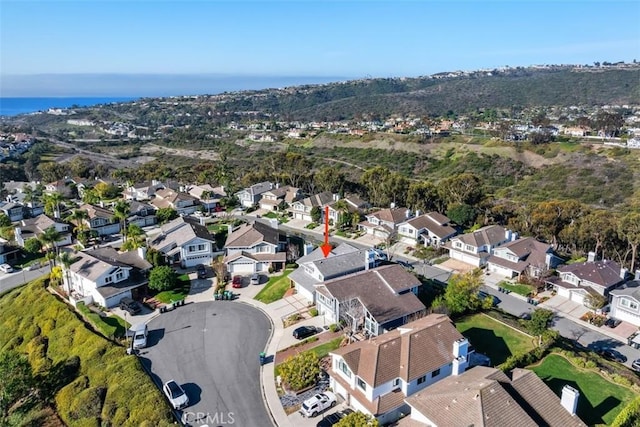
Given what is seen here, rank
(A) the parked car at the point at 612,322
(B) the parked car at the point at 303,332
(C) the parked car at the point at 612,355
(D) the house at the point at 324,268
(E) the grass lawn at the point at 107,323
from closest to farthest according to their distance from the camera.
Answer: (C) the parked car at the point at 612,355 < (B) the parked car at the point at 303,332 < (E) the grass lawn at the point at 107,323 < (A) the parked car at the point at 612,322 < (D) the house at the point at 324,268

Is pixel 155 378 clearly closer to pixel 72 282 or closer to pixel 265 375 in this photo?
pixel 265 375

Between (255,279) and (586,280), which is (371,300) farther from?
(586,280)

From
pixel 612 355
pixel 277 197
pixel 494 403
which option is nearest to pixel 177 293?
pixel 494 403

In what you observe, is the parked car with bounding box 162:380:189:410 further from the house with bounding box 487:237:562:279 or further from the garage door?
the house with bounding box 487:237:562:279

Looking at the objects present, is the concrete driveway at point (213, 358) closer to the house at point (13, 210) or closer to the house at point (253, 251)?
the house at point (253, 251)

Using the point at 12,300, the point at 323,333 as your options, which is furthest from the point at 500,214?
the point at 12,300

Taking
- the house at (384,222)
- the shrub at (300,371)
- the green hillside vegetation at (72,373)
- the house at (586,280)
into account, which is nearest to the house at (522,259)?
the house at (586,280)
